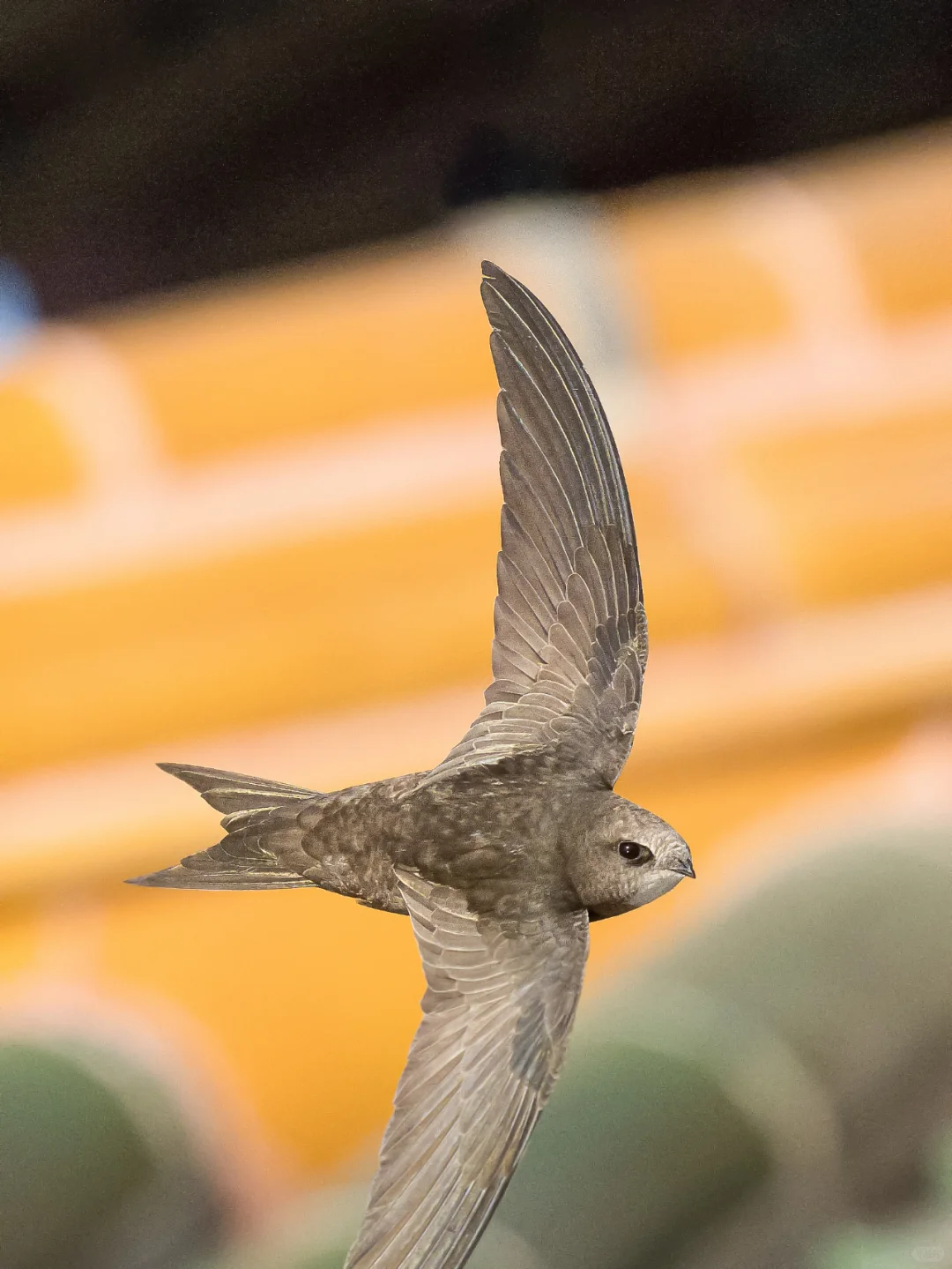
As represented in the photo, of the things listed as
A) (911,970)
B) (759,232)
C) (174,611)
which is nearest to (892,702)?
(911,970)

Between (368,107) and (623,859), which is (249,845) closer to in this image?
(623,859)

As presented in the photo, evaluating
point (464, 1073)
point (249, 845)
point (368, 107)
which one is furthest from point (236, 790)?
point (368, 107)

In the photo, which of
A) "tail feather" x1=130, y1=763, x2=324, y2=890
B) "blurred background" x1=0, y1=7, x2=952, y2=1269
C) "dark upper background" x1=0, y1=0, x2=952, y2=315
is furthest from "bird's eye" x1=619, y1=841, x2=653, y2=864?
"dark upper background" x1=0, y1=0, x2=952, y2=315

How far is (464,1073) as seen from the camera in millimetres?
343

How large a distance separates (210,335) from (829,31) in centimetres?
37

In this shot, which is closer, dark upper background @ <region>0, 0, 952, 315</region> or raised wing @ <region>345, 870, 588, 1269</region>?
raised wing @ <region>345, 870, 588, 1269</region>

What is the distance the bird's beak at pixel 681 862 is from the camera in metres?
0.33

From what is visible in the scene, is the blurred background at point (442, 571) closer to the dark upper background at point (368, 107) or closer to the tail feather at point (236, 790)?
the dark upper background at point (368, 107)

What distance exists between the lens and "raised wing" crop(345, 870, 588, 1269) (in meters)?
0.32

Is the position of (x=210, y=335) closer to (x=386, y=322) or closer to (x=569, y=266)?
(x=386, y=322)

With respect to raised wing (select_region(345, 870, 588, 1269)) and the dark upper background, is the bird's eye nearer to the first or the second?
raised wing (select_region(345, 870, 588, 1269))

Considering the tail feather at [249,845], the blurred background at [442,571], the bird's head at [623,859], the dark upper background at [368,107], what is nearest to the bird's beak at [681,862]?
the bird's head at [623,859]

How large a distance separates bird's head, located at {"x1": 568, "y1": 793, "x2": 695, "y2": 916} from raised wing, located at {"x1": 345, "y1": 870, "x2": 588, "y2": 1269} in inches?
0.6

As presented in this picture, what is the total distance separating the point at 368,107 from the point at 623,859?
48 cm
